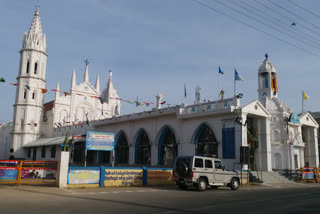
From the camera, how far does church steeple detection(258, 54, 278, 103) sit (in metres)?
34.1

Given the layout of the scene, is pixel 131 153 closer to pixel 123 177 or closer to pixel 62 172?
pixel 123 177

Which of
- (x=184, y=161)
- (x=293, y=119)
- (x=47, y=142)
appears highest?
(x=293, y=119)

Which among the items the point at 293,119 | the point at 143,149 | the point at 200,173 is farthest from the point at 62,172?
the point at 293,119

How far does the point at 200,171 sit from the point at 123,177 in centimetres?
522

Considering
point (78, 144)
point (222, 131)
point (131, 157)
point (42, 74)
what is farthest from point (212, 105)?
point (42, 74)

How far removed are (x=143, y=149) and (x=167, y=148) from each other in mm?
4184

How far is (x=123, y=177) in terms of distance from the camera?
19.0m

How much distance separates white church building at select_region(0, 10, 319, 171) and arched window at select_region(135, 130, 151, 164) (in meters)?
0.12

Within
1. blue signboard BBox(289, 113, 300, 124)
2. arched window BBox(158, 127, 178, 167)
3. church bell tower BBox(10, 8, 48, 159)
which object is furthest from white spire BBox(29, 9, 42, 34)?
blue signboard BBox(289, 113, 300, 124)

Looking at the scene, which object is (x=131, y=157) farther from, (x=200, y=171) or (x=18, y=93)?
(x=18, y=93)

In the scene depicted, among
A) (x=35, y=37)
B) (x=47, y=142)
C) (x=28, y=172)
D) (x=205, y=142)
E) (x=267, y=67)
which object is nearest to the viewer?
(x=28, y=172)

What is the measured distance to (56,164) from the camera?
17.5 metres

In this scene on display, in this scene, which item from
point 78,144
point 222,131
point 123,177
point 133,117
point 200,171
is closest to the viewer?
point 200,171

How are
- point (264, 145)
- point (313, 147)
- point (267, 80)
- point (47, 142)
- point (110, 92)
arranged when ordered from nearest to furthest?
point (264, 145)
point (267, 80)
point (313, 147)
point (47, 142)
point (110, 92)
